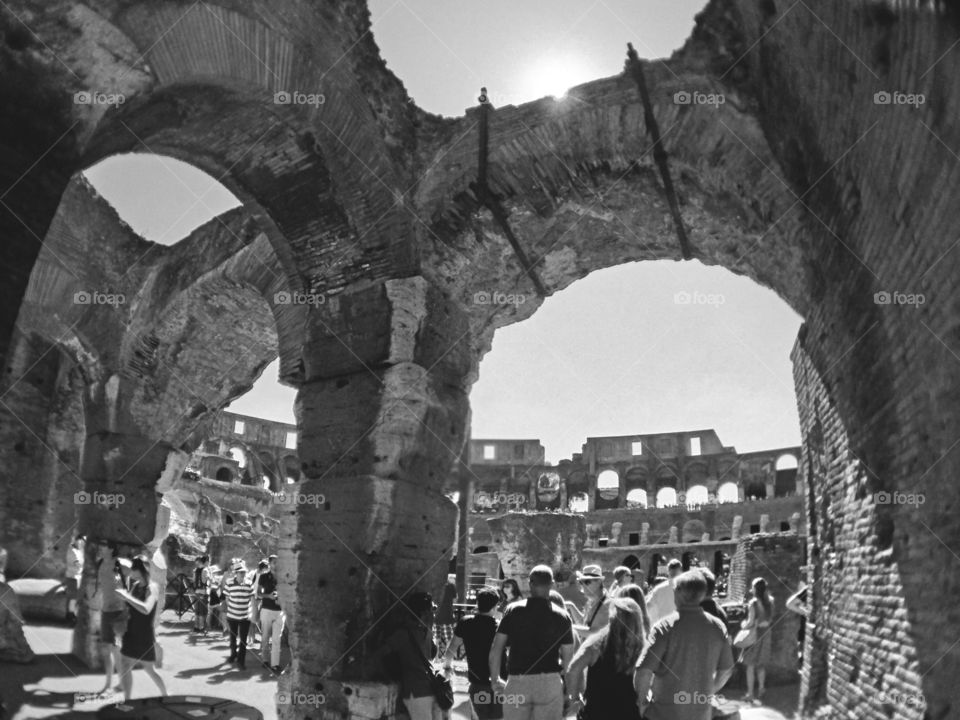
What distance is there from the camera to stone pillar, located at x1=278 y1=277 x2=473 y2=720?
15.8ft

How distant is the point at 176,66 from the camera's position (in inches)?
154

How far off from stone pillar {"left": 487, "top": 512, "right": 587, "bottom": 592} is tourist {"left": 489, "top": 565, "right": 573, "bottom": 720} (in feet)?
36.7

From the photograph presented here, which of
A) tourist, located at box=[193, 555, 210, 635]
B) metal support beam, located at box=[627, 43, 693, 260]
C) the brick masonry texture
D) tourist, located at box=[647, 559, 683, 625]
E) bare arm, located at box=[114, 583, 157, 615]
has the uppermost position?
metal support beam, located at box=[627, 43, 693, 260]

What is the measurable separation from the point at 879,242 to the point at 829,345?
1.13m

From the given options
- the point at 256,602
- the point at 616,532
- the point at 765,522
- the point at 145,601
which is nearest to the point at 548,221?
the point at 145,601

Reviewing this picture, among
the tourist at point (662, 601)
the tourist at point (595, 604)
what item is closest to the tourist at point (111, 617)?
the tourist at point (595, 604)

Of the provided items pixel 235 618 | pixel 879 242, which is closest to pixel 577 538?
pixel 235 618

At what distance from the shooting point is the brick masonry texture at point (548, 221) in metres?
3.12

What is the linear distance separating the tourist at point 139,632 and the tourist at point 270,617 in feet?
A: 8.80

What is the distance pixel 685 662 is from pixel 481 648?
1.70m

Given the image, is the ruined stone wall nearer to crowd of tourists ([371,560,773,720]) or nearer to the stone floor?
crowd of tourists ([371,560,773,720])

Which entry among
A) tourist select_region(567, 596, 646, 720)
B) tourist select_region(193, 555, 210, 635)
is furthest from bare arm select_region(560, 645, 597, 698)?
tourist select_region(193, 555, 210, 635)

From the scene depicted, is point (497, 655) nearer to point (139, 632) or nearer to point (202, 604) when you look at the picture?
point (139, 632)

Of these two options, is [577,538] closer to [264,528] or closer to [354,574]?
[354,574]
